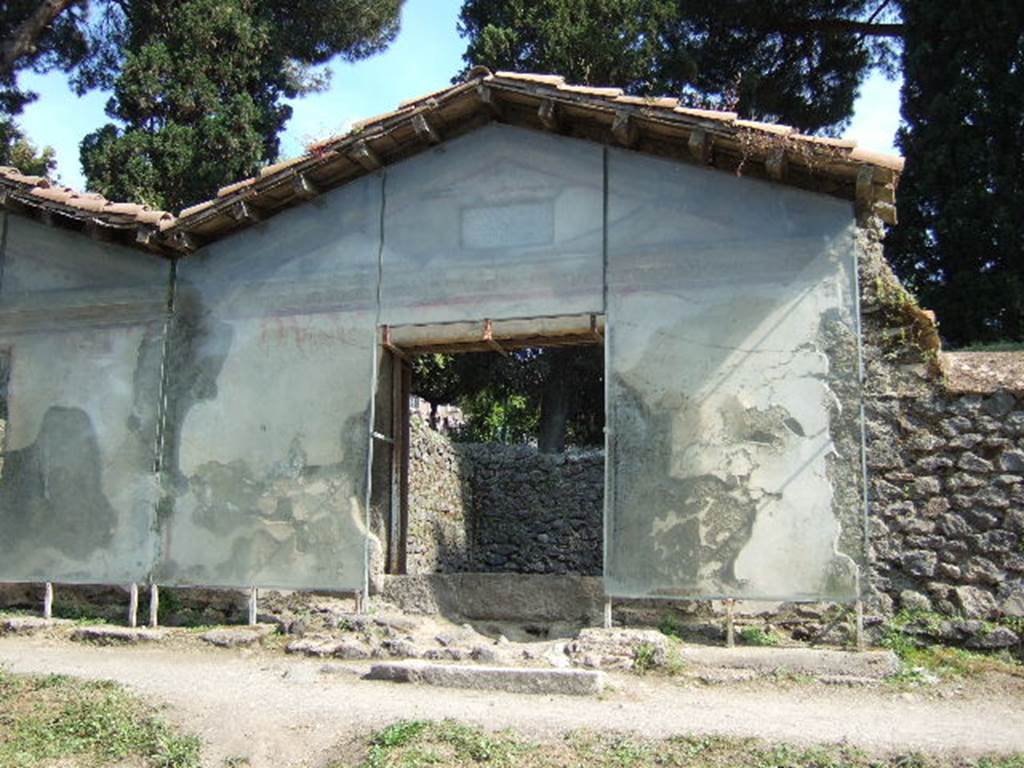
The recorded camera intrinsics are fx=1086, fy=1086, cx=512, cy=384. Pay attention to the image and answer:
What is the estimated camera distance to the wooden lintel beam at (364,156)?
1007cm

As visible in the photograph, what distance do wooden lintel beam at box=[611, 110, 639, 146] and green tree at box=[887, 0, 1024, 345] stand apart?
10.5 metres

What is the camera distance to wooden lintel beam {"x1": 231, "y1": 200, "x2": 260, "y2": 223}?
10352 millimetres

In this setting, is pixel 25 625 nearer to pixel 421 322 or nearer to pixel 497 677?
pixel 421 322

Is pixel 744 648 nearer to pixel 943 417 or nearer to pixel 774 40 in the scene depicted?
pixel 943 417

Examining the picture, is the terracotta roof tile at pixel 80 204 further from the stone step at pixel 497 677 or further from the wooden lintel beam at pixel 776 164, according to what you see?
the wooden lintel beam at pixel 776 164

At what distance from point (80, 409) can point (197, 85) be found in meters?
10.8

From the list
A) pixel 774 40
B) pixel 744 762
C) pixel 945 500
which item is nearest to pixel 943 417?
pixel 945 500

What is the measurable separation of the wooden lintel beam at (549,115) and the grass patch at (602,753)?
5.51m

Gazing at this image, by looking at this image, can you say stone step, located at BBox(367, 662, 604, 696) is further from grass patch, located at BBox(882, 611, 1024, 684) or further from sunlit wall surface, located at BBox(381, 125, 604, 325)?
sunlit wall surface, located at BBox(381, 125, 604, 325)

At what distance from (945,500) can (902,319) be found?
58.7 inches

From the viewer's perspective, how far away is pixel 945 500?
858 cm

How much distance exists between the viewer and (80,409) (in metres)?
10.9

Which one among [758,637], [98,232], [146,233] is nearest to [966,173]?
[758,637]

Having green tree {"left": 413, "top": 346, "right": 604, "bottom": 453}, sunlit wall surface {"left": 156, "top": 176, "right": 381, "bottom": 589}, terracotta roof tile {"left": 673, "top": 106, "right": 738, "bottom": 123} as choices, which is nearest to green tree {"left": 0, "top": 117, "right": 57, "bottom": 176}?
green tree {"left": 413, "top": 346, "right": 604, "bottom": 453}
